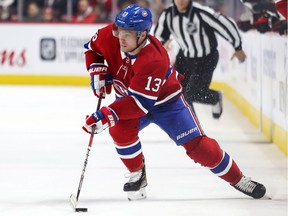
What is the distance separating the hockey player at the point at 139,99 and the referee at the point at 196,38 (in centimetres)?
253

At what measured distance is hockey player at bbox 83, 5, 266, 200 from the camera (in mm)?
4121

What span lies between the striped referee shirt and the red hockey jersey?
2661 millimetres

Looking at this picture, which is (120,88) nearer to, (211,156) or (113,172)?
(211,156)

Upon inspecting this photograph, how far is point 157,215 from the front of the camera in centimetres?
417

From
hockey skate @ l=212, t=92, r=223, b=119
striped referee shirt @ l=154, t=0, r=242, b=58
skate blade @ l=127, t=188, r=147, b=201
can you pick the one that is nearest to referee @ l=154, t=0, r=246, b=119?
striped referee shirt @ l=154, t=0, r=242, b=58

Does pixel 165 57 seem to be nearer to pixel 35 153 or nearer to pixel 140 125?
pixel 140 125

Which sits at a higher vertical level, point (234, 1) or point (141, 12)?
point (141, 12)

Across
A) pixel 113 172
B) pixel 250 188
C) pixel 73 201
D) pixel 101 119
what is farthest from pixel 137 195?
pixel 113 172

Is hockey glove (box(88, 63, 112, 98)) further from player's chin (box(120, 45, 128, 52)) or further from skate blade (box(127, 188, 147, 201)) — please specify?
skate blade (box(127, 188, 147, 201))

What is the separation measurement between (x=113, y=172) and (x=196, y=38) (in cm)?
222

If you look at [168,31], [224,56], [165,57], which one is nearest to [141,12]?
[165,57]

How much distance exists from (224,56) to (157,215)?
6956mm

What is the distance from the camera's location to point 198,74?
23.9 feet

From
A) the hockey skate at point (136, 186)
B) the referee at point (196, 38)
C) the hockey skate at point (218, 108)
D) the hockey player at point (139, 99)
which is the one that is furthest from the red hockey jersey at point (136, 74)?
the hockey skate at point (218, 108)
